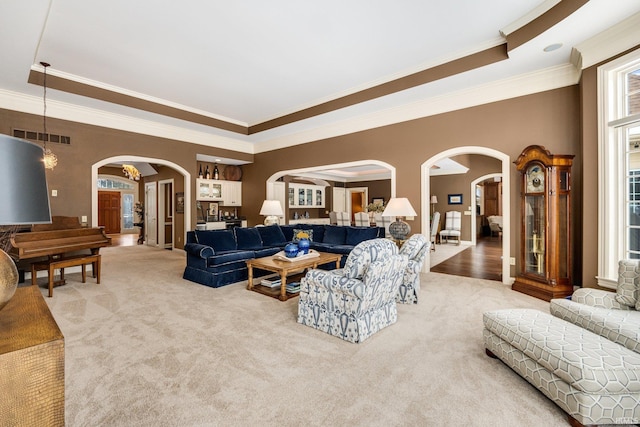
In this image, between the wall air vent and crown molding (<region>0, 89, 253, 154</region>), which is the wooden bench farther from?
crown molding (<region>0, 89, 253, 154</region>)

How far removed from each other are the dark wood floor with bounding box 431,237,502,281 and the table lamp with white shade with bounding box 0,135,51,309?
553 centimetres

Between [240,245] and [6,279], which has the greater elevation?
[6,279]

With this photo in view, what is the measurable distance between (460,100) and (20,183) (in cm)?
545

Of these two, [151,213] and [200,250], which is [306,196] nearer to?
[151,213]

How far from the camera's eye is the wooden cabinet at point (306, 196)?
10.1 m

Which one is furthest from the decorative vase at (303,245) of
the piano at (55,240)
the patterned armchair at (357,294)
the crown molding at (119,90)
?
the crown molding at (119,90)

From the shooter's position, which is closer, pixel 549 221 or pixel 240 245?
pixel 549 221

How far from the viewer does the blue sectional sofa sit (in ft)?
15.0

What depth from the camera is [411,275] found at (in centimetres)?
367

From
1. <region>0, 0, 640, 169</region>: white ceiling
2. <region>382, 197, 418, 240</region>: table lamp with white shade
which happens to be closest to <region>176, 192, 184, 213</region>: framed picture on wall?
<region>0, 0, 640, 169</region>: white ceiling

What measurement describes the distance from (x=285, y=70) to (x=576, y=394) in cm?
467

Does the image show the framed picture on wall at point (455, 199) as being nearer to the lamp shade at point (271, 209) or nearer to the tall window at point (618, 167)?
the lamp shade at point (271, 209)

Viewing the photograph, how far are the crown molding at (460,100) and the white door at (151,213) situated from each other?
16.4ft

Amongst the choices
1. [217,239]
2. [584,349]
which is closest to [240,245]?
[217,239]
